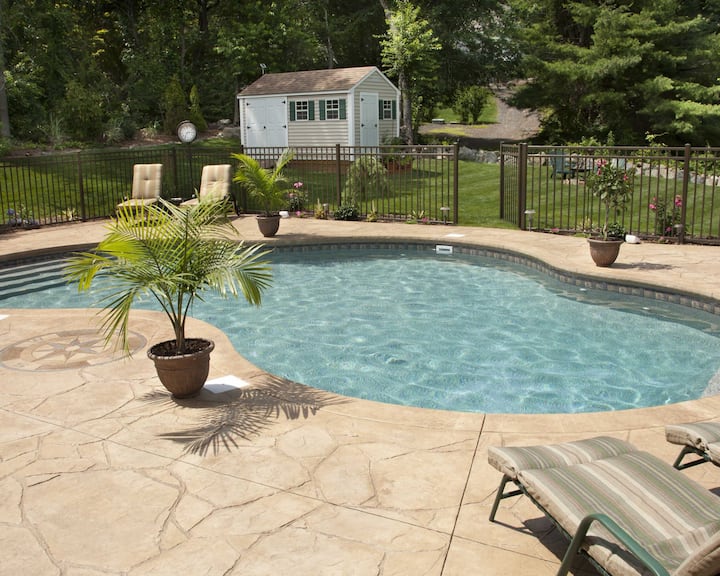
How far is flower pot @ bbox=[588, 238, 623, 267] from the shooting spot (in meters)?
9.74

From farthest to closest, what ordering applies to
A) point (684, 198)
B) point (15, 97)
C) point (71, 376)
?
point (15, 97) → point (684, 198) → point (71, 376)

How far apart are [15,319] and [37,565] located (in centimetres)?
503

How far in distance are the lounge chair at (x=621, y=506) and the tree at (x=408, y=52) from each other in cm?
2660

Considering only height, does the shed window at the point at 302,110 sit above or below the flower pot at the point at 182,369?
above

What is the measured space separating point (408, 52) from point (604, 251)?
20.8 metres

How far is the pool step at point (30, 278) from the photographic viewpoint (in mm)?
10531

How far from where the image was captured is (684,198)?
441 inches

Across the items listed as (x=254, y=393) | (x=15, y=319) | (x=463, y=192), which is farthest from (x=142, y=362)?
(x=463, y=192)

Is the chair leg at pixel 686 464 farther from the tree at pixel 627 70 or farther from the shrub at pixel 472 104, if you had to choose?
the shrub at pixel 472 104

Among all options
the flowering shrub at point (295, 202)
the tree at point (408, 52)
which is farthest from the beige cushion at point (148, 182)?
the tree at point (408, 52)

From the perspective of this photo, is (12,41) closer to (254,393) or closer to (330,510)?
(254,393)

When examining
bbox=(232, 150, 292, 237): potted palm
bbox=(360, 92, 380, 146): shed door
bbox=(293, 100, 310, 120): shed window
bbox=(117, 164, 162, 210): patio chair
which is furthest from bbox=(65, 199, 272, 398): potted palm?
bbox=(293, 100, 310, 120): shed window

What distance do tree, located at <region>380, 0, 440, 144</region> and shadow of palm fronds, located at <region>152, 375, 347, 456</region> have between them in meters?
24.9

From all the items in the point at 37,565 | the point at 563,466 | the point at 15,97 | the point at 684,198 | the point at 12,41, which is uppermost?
Result: the point at 12,41
